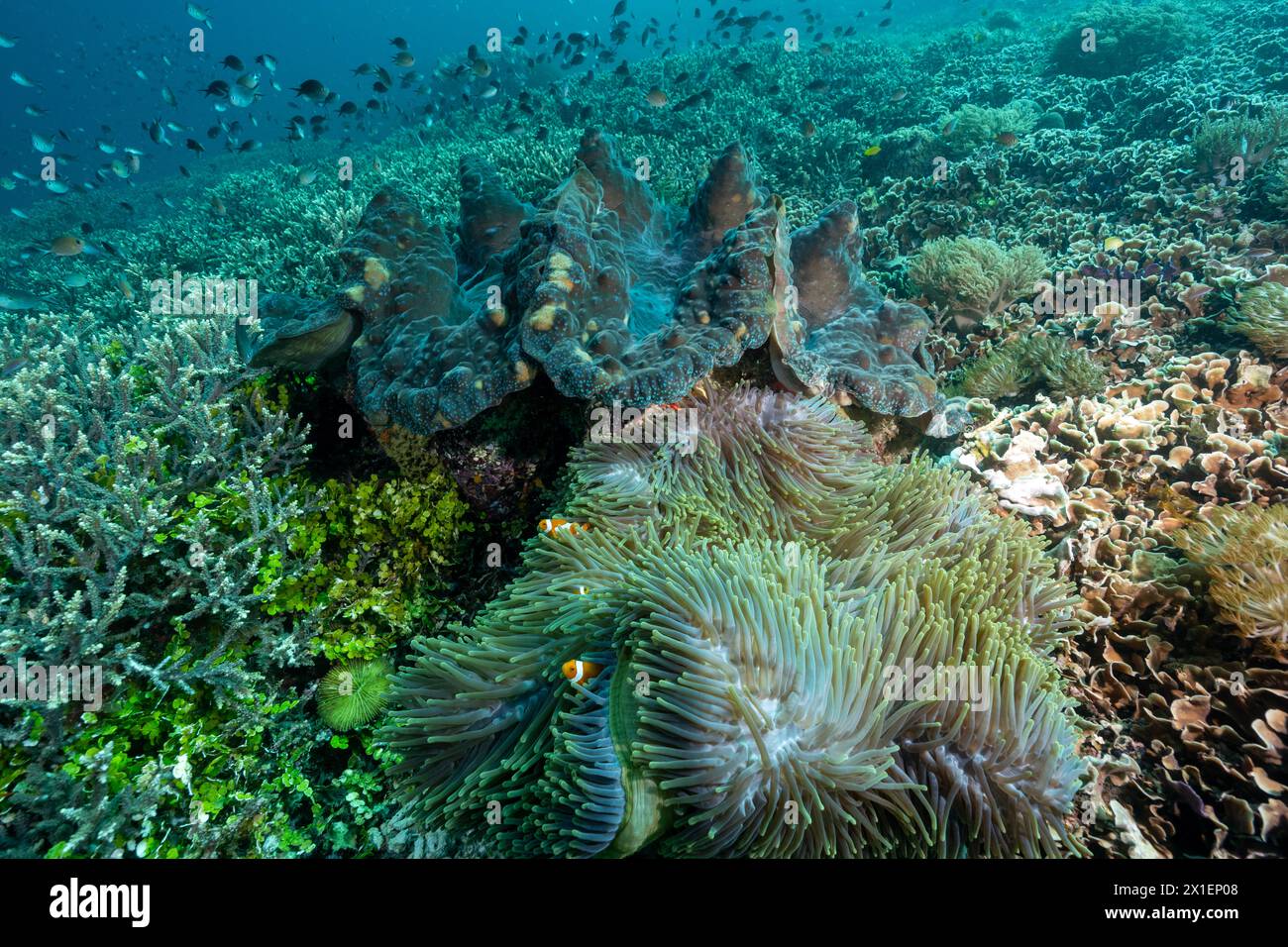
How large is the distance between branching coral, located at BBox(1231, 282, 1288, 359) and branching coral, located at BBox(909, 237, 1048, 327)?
1551 millimetres

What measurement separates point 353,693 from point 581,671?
183 cm

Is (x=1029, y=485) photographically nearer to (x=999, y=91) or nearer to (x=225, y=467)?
(x=225, y=467)

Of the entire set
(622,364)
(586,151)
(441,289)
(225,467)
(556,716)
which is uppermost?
(586,151)

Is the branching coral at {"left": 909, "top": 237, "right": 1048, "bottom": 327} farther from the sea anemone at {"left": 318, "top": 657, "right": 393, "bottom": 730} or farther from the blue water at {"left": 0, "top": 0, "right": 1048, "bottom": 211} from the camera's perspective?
the blue water at {"left": 0, "top": 0, "right": 1048, "bottom": 211}

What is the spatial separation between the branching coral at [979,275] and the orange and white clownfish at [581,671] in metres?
5.30

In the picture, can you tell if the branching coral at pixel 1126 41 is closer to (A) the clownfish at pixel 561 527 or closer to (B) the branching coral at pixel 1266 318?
(B) the branching coral at pixel 1266 318

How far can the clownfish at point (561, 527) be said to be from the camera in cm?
286

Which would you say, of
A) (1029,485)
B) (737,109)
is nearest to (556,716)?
(1029,485)

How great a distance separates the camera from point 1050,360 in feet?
15.9

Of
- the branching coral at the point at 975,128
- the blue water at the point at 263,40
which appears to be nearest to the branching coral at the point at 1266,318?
the branching coral at the point at 975,128

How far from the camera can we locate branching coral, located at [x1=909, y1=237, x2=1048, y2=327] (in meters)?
5.58

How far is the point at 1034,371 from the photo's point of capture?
4938 millimetres

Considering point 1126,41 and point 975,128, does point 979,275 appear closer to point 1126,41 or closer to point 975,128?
point 975,128
